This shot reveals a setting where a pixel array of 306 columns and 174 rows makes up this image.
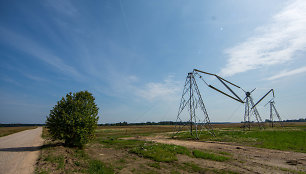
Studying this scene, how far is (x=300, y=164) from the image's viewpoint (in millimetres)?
12172

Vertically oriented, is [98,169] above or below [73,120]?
below

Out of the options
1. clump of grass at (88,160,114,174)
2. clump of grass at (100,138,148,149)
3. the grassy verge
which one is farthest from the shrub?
the grassy verge

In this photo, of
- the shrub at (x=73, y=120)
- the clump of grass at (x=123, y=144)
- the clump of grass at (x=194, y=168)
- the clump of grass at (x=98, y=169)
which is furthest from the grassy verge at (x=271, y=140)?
the shrub at (x=73, y=120)

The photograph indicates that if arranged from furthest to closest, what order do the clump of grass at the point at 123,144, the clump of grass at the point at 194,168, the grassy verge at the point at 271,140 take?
the clump of grass at the point at 123,144, the grassy verge at the point at 271,140, the clump of grass at the point at 194,168

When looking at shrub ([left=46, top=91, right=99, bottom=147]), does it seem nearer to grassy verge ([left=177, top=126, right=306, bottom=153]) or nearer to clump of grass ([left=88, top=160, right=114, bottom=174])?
clump of grass ([left=88, top=160, right=114, bottom=174])

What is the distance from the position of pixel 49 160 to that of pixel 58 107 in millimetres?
7280

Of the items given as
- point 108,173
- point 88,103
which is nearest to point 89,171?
point 108,173

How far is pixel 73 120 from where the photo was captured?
17.2 metres

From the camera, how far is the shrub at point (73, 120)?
56.5ft

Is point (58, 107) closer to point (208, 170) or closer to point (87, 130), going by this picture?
point (87, 130)

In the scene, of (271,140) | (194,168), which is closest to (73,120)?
(194,168)

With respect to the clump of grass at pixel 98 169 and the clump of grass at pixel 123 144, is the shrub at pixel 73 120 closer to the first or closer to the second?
the clump of grass at pixel 123 144

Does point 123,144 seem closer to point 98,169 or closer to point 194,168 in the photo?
point 98,169

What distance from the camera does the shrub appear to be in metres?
17.2
